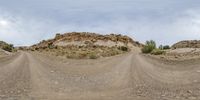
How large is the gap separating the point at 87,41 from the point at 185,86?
95.0 metres

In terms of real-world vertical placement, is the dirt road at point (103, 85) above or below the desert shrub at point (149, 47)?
below

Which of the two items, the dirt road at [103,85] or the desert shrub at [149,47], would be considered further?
the desert shrub at [149,47]

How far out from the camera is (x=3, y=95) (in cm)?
1878

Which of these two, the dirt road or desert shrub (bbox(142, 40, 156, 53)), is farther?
desert shrub (bbox(142, 40, 156, 53))

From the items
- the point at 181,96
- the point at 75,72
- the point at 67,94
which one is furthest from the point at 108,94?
the point at 75,72

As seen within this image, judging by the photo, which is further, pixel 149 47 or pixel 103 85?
pixel 149 47

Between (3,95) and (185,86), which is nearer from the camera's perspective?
(3,95)

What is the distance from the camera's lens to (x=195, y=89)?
19844mm

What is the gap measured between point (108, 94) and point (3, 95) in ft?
13.5

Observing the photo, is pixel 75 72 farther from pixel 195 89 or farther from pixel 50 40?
pixel 50 40

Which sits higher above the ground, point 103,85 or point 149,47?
point 149,47

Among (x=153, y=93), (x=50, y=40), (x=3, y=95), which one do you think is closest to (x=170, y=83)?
(x=153, y=93)

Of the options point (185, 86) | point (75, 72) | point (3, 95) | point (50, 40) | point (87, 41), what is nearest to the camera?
point (3, 95)

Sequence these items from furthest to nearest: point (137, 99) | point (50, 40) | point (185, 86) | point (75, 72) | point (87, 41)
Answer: point (50, 40)
point (87, 41)
point (75, 72)
point (185, 86)
point (137, 99)
